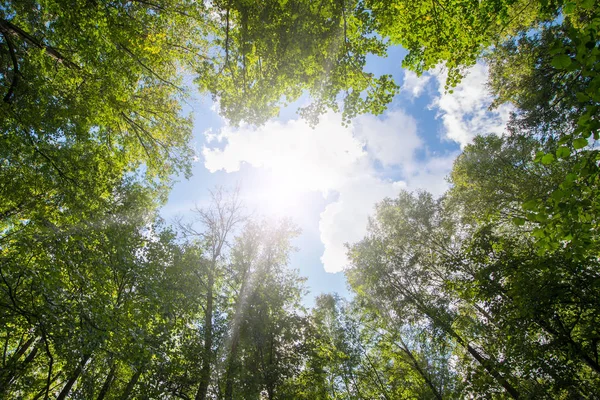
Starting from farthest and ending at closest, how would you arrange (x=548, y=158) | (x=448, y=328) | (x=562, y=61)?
1. (x=448, y=328)
2. (x=548, y=158)
3. (x=562, y=61)

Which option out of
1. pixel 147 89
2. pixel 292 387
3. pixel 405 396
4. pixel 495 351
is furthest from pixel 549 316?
pixel 147 89

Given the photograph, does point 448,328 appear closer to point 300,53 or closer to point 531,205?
point 531,205

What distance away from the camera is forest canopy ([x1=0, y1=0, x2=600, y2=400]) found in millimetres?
5977

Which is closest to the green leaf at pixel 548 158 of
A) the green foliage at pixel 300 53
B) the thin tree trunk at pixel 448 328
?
the green foliage at pixel 300 53

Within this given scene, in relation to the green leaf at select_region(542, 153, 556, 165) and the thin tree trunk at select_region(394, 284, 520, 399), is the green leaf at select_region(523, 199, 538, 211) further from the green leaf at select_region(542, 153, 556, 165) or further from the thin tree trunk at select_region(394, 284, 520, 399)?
the thin tree trunk at select_region(394, 284, 520, 399)

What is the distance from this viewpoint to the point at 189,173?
456 inches

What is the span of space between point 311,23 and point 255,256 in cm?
1287

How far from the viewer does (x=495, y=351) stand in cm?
788

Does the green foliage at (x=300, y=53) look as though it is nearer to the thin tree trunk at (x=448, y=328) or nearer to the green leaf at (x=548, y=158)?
the green leaf at (x=548, y=158)

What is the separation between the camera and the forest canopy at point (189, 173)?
19.6 ft

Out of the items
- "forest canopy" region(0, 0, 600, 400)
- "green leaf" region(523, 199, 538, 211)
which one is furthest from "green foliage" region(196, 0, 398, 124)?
"green leaf" region(523, 199, 538, 211)

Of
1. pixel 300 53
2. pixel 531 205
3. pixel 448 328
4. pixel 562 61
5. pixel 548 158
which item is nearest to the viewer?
pixel 562 61

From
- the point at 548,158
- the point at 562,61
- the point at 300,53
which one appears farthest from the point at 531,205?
the point at 300,53

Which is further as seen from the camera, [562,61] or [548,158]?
[548,158]
